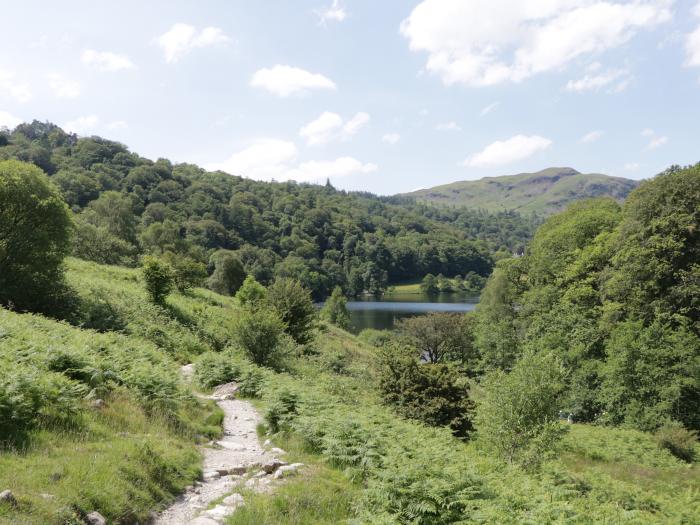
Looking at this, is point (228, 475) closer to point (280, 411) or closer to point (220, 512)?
point (220, 512)

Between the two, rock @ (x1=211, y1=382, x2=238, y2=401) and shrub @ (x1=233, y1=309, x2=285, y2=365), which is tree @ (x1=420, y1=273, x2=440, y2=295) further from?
rock @ (x1=211, y1=382, x2=238, y2=401)

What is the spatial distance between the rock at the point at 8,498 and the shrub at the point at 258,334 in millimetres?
A: 17701

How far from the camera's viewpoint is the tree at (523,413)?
14766mm

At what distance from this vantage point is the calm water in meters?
101

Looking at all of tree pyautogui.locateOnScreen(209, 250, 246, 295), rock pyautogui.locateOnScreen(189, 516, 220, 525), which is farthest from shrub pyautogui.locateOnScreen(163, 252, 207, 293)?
rock pyautogui.locateOnScreen(189, 516, 220, 525)

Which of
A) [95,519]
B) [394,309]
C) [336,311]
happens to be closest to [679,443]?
[95,519]

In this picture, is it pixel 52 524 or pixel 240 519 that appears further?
pixel 240 519

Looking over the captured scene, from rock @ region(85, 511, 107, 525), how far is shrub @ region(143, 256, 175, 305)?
24251 mm

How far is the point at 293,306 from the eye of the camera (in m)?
30.8

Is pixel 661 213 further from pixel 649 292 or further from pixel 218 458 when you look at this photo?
pixel 218 458

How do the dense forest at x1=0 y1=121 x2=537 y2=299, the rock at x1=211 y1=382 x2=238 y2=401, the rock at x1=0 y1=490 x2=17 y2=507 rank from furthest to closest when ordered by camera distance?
1. the dense forest at x1=0 y1=121 x2=537 y2=299
2. the rock at x1=211 y1=382 x2=238 y2=401
3. the rock at x1=0 y1=490 x2=17 y2=507

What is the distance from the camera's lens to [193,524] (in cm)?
672

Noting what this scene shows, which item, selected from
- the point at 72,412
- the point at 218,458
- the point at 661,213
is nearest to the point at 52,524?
the point at 72,412

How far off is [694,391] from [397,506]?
29073 mm
